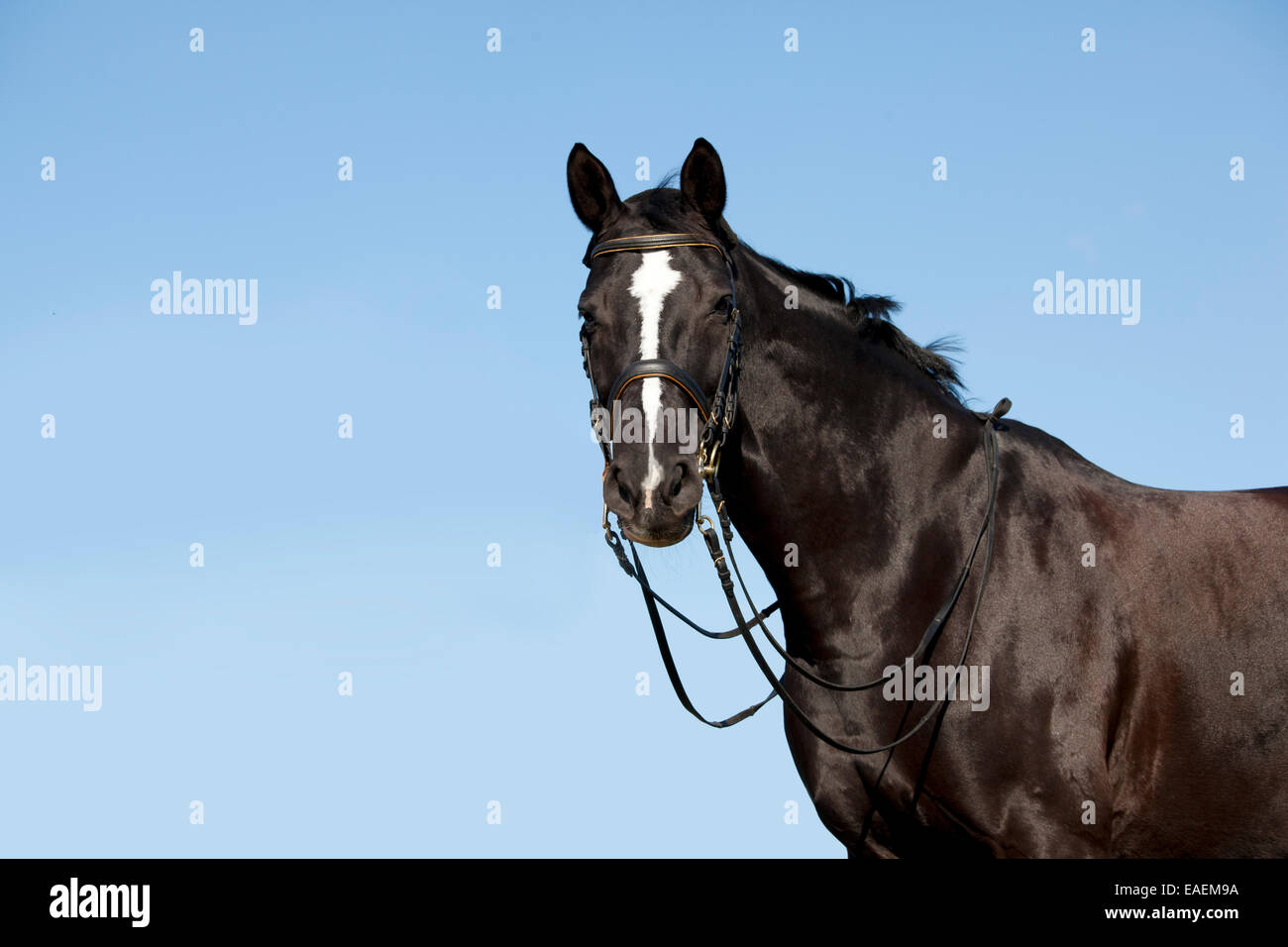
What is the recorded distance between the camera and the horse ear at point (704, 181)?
18.1 ft

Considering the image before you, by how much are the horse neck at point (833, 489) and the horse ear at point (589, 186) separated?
2.85 feet

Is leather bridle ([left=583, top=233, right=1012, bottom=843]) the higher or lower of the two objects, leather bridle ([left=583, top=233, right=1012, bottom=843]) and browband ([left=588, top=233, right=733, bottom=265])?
the lower

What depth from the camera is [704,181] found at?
5590 mm

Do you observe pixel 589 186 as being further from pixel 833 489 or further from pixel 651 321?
pixel 833 489

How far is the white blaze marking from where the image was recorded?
185 inches

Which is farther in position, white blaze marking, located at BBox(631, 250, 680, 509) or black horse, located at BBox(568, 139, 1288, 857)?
black horse, located at BBox(568, 139, 1288, 857)

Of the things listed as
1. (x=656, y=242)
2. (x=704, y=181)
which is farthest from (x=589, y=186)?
(x=656, y=242)

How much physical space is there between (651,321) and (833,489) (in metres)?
1.26

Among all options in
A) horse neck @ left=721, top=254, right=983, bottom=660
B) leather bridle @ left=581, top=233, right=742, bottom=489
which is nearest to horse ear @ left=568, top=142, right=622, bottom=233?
leather bridle @ left=581, top=233, right=742, bottom=489

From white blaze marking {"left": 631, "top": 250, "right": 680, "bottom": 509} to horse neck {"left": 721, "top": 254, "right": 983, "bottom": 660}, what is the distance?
570mm

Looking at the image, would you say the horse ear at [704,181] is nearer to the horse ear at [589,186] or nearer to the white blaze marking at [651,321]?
the horse ear at [589,186]

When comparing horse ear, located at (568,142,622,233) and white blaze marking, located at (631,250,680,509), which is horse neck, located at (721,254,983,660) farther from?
horse ear, located at (568,142,622,233)

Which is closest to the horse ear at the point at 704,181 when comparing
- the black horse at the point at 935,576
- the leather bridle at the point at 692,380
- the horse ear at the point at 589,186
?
the black horse at the point at 935,576
